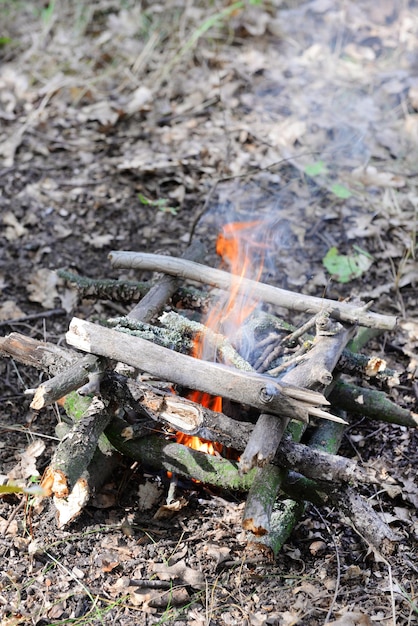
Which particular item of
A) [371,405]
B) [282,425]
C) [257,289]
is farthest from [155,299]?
[371,405]

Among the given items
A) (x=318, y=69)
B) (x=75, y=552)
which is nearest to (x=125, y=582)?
(x=75, y=552)

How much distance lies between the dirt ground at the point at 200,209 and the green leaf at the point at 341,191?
2 centimetres

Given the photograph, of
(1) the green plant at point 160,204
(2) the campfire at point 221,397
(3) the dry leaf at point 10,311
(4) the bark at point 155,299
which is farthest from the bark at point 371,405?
(1) the green plant at point 160,204

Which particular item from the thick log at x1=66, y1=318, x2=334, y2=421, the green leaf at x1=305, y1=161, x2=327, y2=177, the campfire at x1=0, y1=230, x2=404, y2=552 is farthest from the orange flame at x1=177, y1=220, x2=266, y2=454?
the green leaf at x1=305, y1=161, x2=327, y2=177

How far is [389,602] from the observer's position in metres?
2.84

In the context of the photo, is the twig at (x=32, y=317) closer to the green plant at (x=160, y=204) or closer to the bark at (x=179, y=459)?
the green plant at (x=160, y=204)

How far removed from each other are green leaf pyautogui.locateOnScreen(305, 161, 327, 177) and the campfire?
2405mm

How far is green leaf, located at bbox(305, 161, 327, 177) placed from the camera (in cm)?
579

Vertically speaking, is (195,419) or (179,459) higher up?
(195,419)

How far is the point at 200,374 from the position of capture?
286 centimetres

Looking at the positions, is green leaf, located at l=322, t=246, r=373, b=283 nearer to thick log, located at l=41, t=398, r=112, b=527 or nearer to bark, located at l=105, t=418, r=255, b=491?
bark, located at l=105, t=418, r=255, b=491

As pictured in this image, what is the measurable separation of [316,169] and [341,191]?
390mm

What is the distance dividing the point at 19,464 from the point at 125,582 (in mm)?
1024

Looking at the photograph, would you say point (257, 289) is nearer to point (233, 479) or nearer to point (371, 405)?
point (371, 405)
